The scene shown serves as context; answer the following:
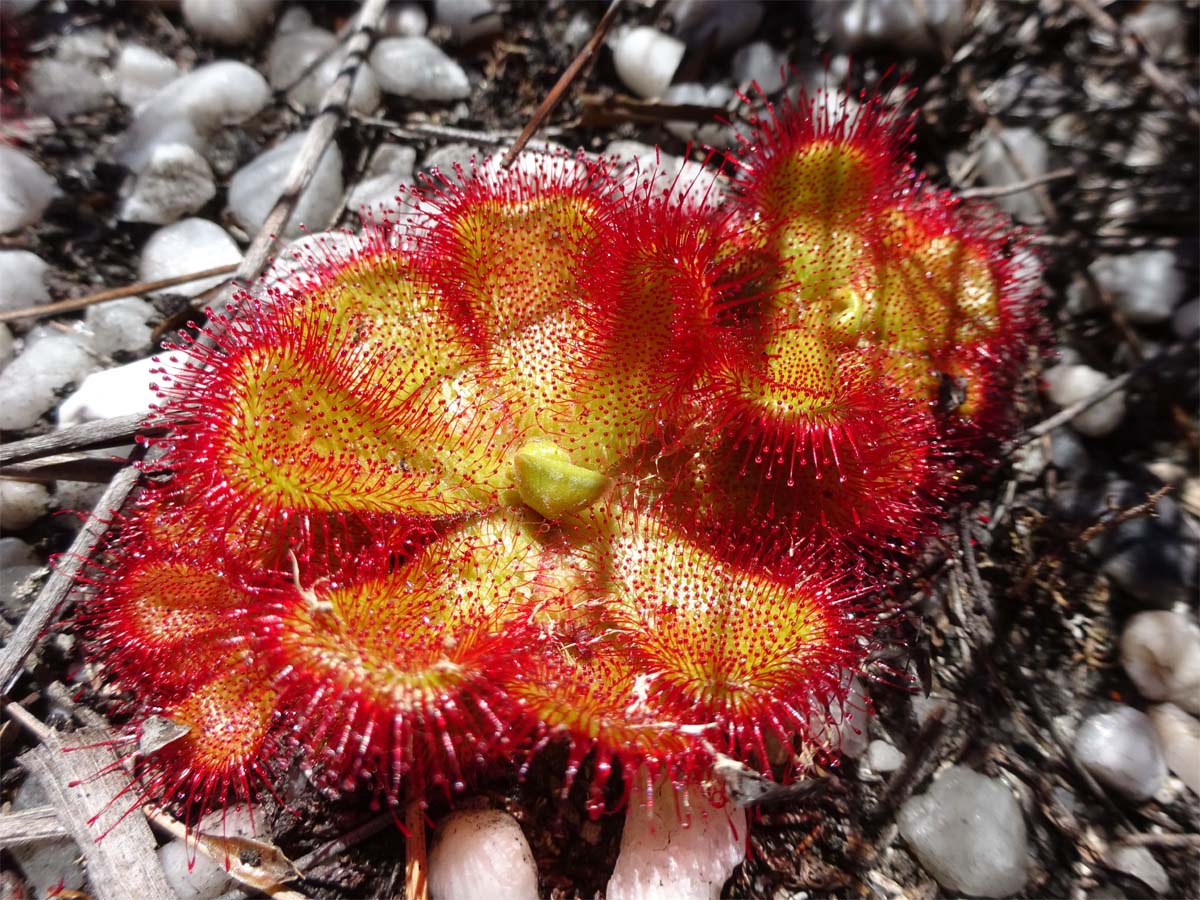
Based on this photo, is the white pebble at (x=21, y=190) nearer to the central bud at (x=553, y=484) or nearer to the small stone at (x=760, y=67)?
the central bud at (x=553, y=484)

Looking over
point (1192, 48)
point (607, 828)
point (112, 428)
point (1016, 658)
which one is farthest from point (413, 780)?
point (1192, 48)

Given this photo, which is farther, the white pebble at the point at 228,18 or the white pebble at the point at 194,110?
the white pebble at the point at 228,18

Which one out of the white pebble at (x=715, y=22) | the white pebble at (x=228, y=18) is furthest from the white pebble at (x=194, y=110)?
the white pebble at (x=715, y=22)

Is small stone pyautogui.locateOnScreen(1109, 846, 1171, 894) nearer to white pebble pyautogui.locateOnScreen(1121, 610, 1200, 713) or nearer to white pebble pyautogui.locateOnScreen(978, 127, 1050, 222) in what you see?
white pebble pyautogui.locateOnScreen(1121, 610, 1200, 713)

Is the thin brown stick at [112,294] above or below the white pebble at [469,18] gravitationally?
below

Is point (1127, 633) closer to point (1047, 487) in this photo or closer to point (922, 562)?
point (1047, 487)

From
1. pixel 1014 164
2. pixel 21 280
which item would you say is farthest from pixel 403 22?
pixel 1014 164

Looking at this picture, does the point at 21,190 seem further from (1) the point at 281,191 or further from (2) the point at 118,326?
(1) the point at 281,191
